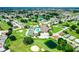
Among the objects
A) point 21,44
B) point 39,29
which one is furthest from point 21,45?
point 39,29

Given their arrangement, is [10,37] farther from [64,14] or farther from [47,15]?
[64,14]

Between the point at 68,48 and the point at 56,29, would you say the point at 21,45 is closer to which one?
the point at 56,29

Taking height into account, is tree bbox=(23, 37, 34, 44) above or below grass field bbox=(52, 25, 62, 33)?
below

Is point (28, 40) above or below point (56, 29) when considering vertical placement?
below

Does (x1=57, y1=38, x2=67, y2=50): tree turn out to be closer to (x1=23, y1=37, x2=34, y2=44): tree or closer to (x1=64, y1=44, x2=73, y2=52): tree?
(x1=64, y1=44, x2=73, y2=52): tree

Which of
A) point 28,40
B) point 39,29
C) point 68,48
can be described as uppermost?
point 39,29

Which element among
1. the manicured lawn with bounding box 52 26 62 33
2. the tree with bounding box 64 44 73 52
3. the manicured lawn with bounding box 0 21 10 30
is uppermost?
the manicured lawn with bounding box 0 21 10 30

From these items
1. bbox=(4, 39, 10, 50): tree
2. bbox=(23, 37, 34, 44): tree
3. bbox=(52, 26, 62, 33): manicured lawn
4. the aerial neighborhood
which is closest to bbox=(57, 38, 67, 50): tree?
the aerial neighborhood

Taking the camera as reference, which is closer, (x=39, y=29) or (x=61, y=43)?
(x=61, y=43)
